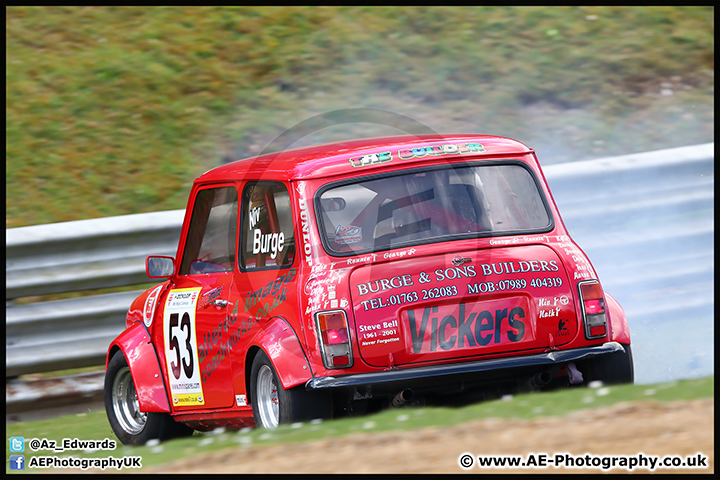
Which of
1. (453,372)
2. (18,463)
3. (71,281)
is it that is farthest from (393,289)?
(71,281)

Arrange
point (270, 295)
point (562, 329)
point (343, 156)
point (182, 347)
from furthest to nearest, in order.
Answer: point (182, 347) → point (343, 156) → point (270, 295) → point (562, 329)

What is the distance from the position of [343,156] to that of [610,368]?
196 centimetres

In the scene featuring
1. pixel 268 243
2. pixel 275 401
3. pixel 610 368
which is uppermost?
pixel 268 243

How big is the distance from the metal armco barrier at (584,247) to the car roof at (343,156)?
257 centimetres

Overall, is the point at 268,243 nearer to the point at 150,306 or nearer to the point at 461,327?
the point at 461,327

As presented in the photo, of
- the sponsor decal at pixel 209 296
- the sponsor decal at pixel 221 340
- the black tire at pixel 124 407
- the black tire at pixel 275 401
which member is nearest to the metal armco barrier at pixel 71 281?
the black tire at pixel 124 407

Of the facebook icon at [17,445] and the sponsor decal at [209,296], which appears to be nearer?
the sponsor decal at [209,296]

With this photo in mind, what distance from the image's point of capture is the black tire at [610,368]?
5.52 metres

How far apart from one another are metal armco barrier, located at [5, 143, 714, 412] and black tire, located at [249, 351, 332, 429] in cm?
314

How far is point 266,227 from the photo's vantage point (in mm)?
5918

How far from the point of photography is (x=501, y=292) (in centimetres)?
536

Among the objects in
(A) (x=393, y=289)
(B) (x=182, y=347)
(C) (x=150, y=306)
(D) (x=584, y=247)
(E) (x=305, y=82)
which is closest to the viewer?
(A) (x=393, y=289)

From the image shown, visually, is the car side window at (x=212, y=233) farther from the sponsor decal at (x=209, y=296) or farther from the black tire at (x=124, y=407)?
the black tire at (x=124, y=407)

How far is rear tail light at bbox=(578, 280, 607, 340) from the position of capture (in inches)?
215
